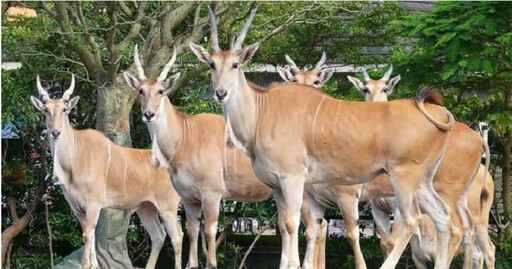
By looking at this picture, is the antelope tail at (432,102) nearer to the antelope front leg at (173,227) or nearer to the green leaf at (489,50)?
the green leaf at (489,50)

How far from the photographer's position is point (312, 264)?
10.9m

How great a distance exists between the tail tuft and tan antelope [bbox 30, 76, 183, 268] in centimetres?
360

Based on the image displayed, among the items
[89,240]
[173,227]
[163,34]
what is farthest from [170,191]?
[163,34]

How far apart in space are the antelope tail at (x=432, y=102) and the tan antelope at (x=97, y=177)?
3.63m

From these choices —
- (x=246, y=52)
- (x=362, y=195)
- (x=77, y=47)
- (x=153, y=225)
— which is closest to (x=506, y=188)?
(x=362, y=195)

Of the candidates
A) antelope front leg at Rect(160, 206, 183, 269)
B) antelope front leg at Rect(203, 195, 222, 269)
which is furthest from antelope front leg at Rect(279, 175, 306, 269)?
antelope front leg at Rect(160, 206, 183, 269)

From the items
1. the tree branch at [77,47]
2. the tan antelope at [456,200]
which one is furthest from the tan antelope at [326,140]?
the tree branch at [77,47]

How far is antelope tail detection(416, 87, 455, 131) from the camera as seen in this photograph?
989 cm

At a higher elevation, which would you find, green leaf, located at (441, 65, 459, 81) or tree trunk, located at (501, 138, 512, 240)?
green leaf, located at (441, 65, 459, 81)

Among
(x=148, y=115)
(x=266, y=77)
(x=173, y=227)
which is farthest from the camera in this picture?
(x=266, y=77)

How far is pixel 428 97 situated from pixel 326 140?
108 centimetres

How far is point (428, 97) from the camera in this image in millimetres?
10305

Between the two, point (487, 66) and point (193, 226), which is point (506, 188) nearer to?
point (487, 66)

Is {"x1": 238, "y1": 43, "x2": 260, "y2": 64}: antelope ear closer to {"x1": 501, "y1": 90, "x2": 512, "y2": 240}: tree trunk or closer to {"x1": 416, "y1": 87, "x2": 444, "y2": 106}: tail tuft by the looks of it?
{"x1": 416, "y1": 87, "x2": 444, "y2": 106}: tail tuft
